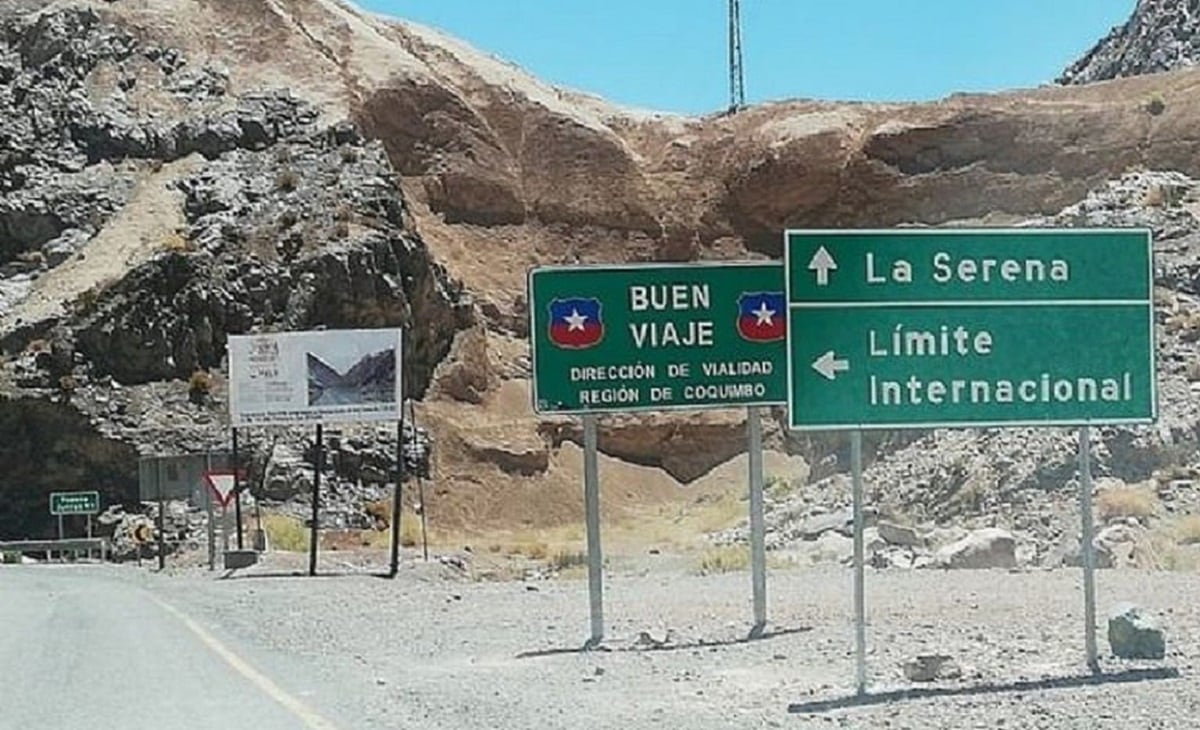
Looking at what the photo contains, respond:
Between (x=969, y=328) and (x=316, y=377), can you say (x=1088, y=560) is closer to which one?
(x=969, y=328)

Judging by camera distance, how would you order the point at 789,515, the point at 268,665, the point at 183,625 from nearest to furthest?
the point at 268,665, the point at 183,625, the point at 789,515

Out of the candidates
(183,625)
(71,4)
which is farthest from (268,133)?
(183,625)

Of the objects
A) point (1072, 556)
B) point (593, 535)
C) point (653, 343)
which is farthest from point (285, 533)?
point (653, 343)

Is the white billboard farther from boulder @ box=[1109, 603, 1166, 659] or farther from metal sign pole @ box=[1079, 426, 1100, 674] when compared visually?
metal sign pole @ box=[1079, 426, 1100, 674]

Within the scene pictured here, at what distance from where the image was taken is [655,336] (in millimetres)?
19500

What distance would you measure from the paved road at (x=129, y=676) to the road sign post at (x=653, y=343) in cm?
435

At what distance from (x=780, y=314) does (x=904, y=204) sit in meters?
69.0

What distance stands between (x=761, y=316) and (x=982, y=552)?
40.8ft

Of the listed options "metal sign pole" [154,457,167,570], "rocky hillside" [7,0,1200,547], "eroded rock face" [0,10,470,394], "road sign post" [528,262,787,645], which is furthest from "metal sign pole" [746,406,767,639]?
"eroded rock face" [0,10,470,394]

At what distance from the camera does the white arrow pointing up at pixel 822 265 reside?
13.4 m

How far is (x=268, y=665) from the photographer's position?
1708cm

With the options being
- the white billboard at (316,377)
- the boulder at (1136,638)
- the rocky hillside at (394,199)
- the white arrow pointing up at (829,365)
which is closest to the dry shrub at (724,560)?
the white billboard at (316,377)

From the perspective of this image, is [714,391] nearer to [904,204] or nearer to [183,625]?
[183,625]

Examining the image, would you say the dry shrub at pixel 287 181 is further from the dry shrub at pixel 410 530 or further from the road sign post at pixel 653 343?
the road sign post at pixel 653 343
